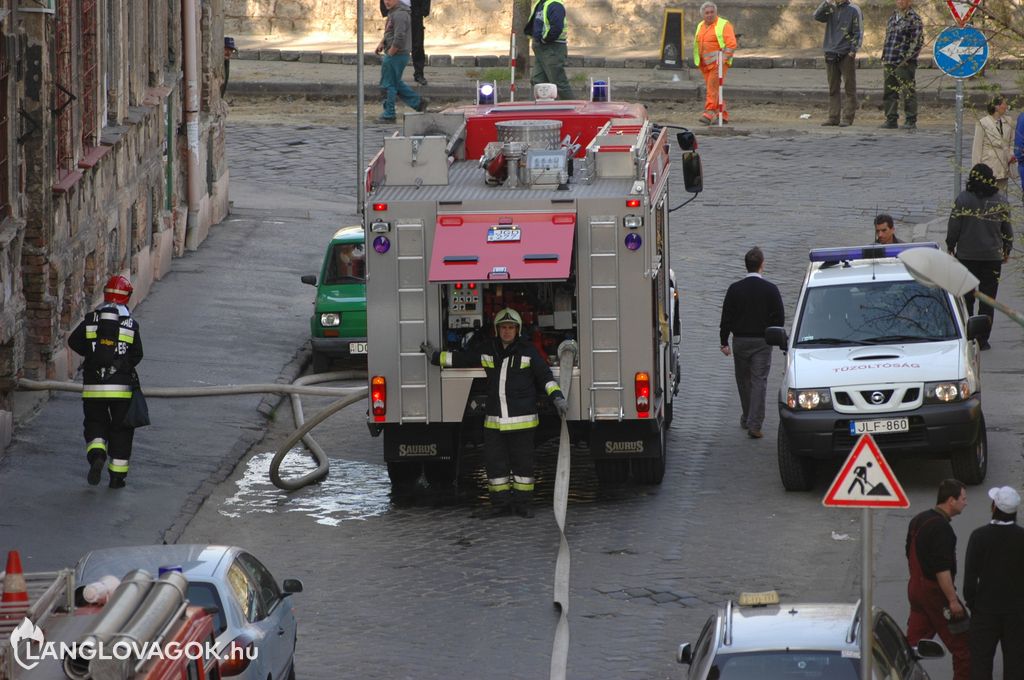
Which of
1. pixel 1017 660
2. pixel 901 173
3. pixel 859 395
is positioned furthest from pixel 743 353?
pixel 901 173

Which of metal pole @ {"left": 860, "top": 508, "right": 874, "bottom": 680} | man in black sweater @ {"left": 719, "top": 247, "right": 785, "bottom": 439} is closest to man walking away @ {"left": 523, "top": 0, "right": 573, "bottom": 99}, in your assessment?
man in black sweater @ {"left": 719, "top": 247, "right": 785, "bottom": 439}

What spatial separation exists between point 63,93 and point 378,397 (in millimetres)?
6563

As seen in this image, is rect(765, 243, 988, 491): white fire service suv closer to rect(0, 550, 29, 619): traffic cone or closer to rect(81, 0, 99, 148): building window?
rect(0, 550, 29, 619): traffic cone

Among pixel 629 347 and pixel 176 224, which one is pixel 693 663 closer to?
pixel 629 347

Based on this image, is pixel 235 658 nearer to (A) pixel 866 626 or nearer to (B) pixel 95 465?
(A) pixel 866 626

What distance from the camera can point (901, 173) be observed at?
30.1 metres

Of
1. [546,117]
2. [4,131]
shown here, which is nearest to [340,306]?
[546,117]

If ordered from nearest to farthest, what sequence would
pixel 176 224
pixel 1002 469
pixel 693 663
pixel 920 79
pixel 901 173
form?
pixel 693 663 < pixel 1002 469 < pixel 176 224 < pixel 901 173 < pixel 920 79

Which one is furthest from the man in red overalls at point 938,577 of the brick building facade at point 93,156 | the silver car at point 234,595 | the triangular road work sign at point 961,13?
the brick building facade at point 93,156

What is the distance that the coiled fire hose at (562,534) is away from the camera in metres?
12.7

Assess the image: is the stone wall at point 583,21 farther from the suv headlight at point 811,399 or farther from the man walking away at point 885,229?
the suv headlight at point 811,399

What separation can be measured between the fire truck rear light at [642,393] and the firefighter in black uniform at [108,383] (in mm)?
4230

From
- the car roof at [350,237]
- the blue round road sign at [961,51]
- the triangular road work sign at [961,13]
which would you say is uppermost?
the triangular road work sign at [961,13]

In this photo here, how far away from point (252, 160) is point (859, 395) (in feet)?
62.9
